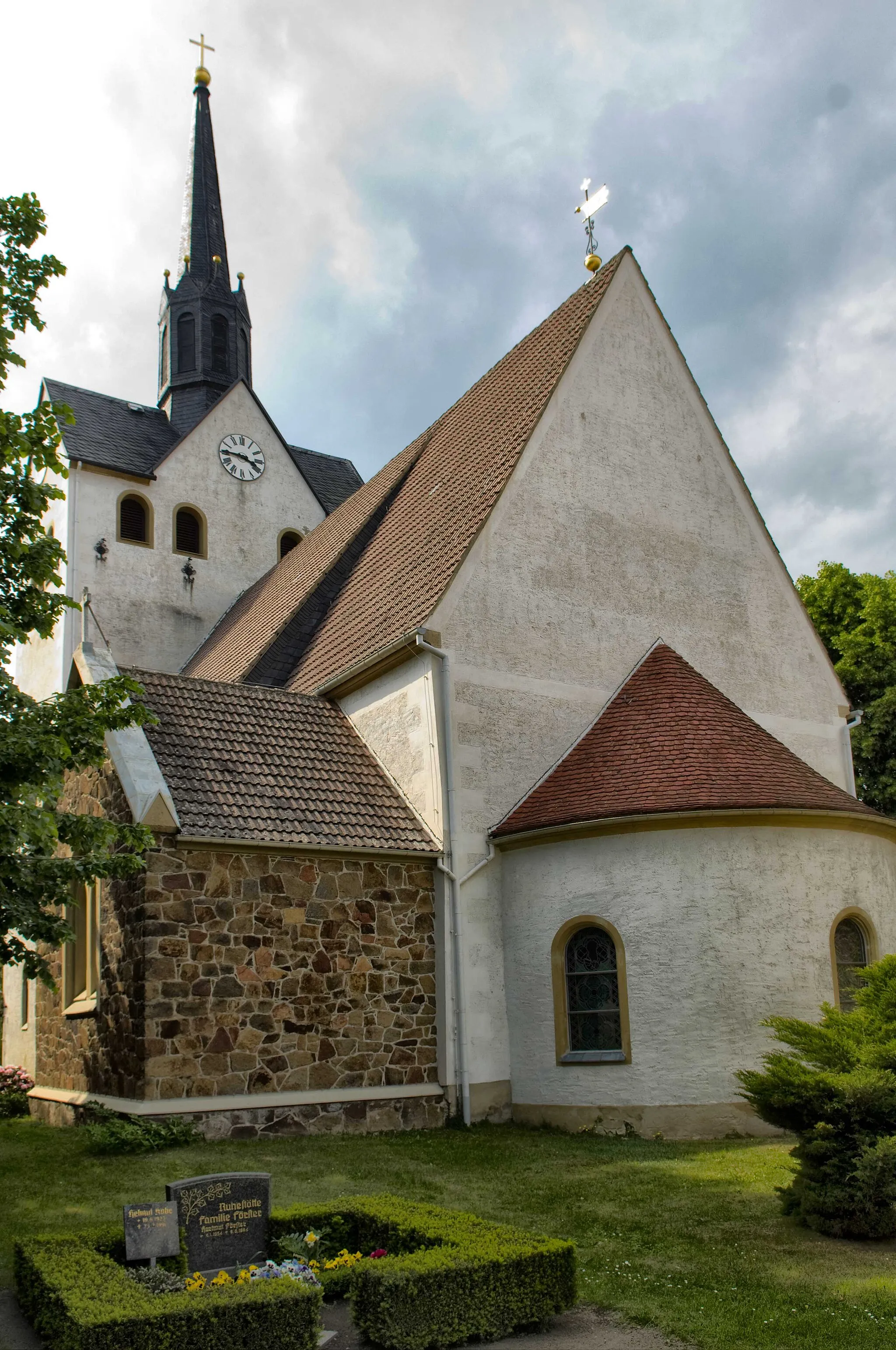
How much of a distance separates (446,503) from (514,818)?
5.25 m

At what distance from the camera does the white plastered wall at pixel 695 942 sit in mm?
12477

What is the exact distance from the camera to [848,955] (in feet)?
44.0

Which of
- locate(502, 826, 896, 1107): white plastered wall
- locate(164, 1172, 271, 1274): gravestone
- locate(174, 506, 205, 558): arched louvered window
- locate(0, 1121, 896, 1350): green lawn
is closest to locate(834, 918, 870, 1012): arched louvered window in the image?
locate(502, 826, 896, 1107): white plastered wall

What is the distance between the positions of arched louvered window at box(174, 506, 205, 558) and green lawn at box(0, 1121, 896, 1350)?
50.3ft

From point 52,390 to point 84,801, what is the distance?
16806 millimetres

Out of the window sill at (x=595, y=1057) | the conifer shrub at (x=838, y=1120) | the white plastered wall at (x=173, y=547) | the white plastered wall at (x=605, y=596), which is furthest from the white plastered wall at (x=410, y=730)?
the white plastered wall at (x=173, y=547)

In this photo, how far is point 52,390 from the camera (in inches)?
1093

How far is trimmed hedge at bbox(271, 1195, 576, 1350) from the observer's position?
235 inches

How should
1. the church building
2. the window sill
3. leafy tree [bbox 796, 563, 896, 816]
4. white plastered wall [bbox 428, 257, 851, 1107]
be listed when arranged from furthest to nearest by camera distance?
leafy tree [bbox 796, 563, 896, 816] < white plastered wall [bbox 428, 257, 851, 1107] < the window sill < the church building

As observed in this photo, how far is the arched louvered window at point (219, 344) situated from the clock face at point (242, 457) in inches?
118

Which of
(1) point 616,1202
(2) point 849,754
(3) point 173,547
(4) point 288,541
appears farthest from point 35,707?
(4) point 288,541

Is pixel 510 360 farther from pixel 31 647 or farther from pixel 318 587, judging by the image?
pixel 31 647

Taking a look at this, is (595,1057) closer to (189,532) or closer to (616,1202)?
(616,1202)

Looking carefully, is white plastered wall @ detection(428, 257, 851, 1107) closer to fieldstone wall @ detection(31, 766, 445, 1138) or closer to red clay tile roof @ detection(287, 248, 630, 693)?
red clay tile roof @ detection(287, 248, 630, 693)
